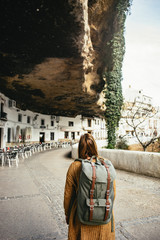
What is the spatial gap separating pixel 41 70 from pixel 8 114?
10798mm

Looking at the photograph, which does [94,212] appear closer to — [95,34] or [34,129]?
[95,34]

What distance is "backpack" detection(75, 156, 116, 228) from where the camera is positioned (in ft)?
5.37

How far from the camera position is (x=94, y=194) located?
1.66 meters

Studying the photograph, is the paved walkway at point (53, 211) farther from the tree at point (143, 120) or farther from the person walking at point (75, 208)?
the tree at point (143, 120)

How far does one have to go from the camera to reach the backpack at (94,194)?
164cm

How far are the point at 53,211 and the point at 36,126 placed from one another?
25.0 meters

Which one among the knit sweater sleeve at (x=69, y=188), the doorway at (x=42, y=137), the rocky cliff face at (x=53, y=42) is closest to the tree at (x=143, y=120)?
the rocky cliff face at (x=53, y=42)

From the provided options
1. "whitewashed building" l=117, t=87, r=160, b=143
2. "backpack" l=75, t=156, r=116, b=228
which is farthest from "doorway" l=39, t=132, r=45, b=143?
"backpack" l=75, t=156, r=116, b=228

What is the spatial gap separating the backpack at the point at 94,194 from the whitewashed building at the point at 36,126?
17485 mm

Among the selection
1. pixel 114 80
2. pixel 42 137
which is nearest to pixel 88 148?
pixel 114 80

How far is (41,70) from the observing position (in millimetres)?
11289

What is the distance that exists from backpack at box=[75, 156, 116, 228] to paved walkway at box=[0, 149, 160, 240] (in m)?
1.51

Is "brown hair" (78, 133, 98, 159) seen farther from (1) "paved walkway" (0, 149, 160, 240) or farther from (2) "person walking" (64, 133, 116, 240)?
(1) "paved walkway" (0, 149, 160, 240)

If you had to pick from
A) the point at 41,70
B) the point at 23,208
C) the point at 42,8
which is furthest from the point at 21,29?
the point at 23,208
